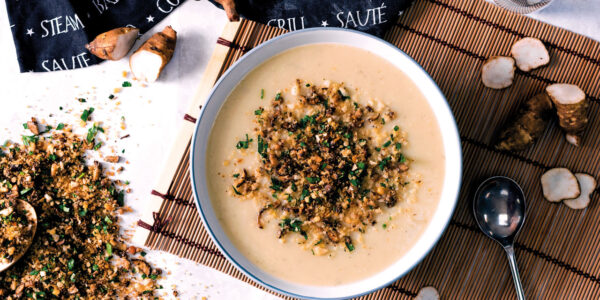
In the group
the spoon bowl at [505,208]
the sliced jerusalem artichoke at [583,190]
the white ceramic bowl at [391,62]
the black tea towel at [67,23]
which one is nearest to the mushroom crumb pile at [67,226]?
the black tea towel at [67,23]

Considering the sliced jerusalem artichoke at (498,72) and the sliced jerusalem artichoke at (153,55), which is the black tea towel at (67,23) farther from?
the sliced jerusalem artichoke at (498,72)

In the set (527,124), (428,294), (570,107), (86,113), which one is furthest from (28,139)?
(570,107)

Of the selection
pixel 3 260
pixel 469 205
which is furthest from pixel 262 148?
pixel 3 260

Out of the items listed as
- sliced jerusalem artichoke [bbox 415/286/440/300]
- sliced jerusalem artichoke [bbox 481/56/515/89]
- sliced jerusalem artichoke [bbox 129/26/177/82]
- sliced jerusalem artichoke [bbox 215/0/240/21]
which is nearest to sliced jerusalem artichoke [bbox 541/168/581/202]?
sliced jerusalem artichoke [bbox 481/56/515/89]

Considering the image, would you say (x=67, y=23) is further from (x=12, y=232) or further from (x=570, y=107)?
(x=570, y=107)

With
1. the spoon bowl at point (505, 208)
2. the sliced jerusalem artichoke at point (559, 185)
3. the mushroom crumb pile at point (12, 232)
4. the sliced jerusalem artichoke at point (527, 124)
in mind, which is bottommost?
the mushroom crumb pile at point (12, 232)
